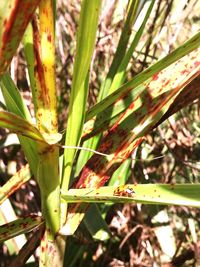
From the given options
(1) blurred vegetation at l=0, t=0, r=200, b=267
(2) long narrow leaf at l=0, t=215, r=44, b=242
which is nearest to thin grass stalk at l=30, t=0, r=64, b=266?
(2) long narrow leaf at l=0, t=215, r=44, b=242

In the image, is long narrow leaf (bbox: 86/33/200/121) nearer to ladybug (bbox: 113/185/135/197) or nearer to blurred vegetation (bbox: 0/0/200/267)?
ladybug (bbox: 113/185/135/197)

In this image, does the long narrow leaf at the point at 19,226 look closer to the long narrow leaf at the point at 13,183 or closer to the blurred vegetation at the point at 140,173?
the long narrow leaf at the point at 13,183

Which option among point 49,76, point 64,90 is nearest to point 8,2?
point 49,76

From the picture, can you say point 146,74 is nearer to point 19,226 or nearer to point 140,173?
point 19,226

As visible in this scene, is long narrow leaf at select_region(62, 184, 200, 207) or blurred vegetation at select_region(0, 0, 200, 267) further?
blurred vegetation at select_region(0, 0, 200, 267)

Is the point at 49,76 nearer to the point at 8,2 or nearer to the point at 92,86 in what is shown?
the point at 8,2

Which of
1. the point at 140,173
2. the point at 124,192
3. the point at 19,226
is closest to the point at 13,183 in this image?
the point at 19,226

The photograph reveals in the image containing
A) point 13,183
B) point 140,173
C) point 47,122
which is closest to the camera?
point 47,122

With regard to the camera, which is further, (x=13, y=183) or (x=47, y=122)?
(x=13, y=183)
